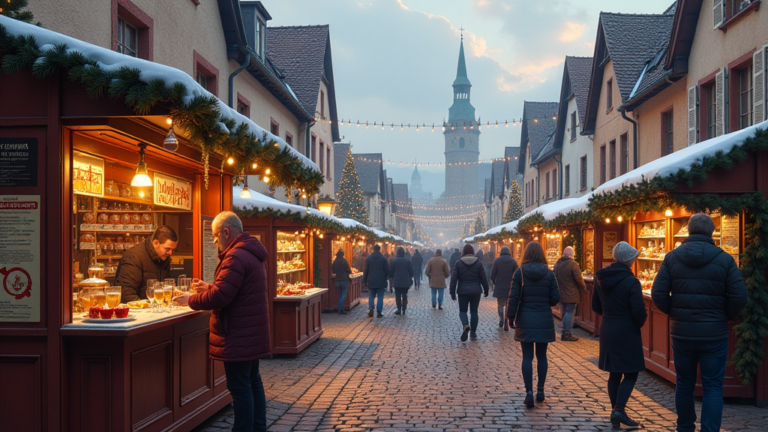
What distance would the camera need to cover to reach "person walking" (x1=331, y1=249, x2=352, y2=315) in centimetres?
1970

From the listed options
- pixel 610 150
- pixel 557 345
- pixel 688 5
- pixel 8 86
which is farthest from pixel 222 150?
pixel 610 150

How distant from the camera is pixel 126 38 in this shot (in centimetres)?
1160

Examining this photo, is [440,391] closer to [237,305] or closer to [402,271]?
[237,305]

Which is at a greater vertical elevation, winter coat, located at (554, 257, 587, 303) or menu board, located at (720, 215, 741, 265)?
menu board, located at (720, 215, 741, 265)

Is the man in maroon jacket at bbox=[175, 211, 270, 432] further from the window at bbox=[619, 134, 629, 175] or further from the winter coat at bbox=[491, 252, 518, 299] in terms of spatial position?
the window at bbox=[619, 134, 629, 175]

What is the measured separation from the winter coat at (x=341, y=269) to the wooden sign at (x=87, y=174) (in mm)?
12182

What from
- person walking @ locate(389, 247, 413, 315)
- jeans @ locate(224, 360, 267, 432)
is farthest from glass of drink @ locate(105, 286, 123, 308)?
person walking @ locate(389, 247, 413, 315)

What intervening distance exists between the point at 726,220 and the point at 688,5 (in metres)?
9.19

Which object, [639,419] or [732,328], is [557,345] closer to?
[732,328]

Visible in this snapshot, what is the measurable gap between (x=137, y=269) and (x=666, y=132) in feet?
51.1

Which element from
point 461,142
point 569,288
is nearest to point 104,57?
point 569,288

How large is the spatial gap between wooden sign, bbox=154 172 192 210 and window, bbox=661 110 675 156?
1455 centimetres

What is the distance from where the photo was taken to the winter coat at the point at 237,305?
6.03m

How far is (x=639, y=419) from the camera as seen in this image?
25.3 ft
